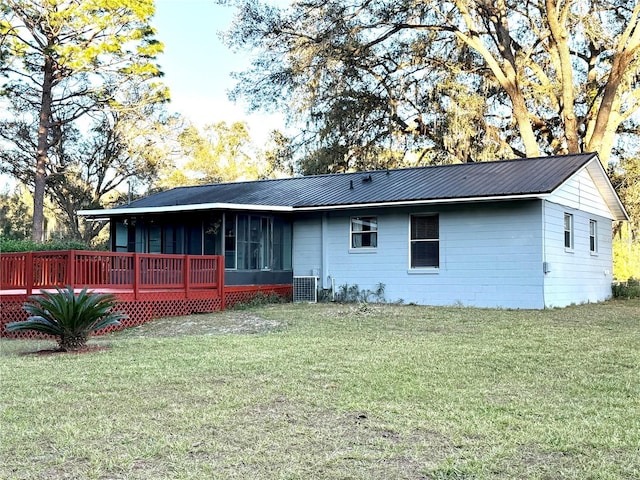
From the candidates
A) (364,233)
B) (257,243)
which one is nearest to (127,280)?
(257,243)

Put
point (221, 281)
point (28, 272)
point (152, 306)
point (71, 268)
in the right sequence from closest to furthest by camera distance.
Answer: point (71, 268), point (28, 272), point (152, 306), point (221, 281)

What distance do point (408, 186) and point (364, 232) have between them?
5.17 feet

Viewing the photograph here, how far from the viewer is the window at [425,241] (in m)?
15.1

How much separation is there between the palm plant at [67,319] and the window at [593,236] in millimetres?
13329

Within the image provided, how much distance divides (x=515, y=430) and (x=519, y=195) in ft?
31.0

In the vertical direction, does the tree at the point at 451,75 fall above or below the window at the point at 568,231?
above

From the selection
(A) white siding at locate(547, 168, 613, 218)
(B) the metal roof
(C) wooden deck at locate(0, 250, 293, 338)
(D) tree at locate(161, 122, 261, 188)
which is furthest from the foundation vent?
(D) tree at locate(161, 122, 261, 188)

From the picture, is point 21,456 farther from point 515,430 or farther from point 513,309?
point 513,309

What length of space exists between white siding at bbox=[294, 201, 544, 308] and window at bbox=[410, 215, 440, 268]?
0.52 ft

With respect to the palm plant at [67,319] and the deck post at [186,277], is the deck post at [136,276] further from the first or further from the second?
the palm plant at [67,319]

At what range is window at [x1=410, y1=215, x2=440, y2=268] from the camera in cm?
1509

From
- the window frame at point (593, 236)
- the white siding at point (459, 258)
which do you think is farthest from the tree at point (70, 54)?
the window frame at point (593, 236)

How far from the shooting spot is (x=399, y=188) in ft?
53.0

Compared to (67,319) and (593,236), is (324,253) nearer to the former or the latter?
(593,236)
